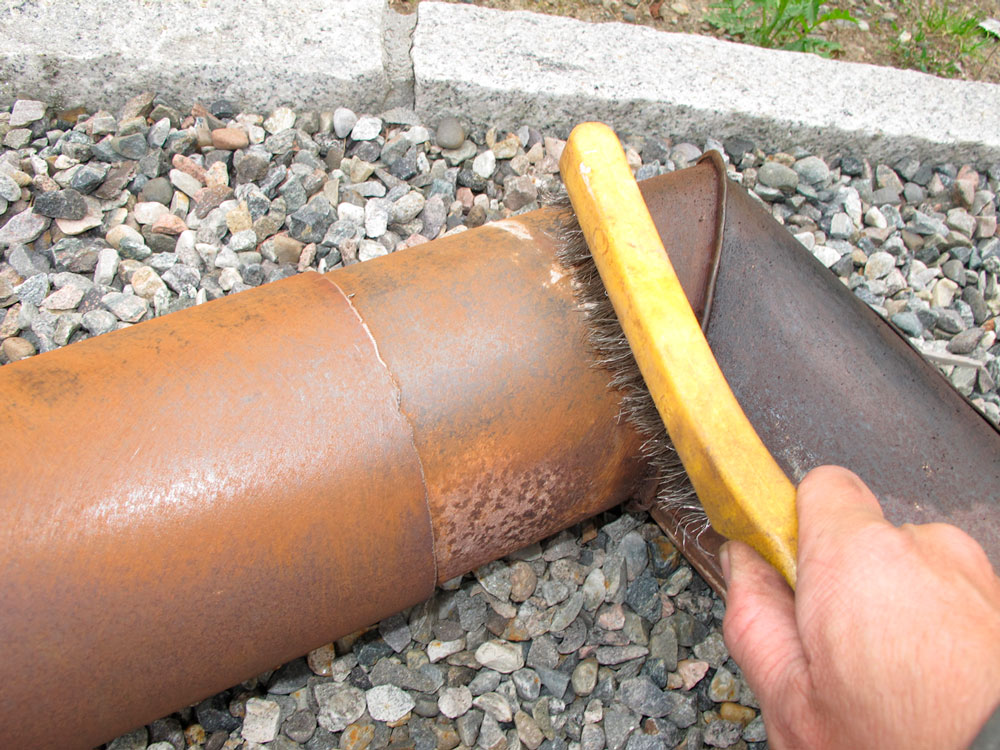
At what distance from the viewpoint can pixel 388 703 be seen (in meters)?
1.71

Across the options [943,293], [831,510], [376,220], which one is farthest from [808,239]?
[831,510]

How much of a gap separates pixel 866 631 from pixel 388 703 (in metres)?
1.09

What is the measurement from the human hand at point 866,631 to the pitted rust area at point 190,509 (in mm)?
613

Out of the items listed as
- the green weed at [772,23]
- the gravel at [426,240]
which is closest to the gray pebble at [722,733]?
the gravel at [426,240]

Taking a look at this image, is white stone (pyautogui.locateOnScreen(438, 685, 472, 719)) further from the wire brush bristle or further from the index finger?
the index finger

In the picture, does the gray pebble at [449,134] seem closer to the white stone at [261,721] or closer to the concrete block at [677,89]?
the concrete block at [677,89]

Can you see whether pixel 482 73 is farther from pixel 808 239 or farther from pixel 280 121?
pixel 808 239

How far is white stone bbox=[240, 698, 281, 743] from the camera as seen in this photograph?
1646mm

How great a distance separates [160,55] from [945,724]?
2556 mm

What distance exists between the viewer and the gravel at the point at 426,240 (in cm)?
171

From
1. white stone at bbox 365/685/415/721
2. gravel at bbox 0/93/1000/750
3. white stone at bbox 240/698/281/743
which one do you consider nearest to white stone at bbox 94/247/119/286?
gravel at bbox 0/93/1000/750

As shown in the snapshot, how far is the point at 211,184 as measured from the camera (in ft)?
7.71

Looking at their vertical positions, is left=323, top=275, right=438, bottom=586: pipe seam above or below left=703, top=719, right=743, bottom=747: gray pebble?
above

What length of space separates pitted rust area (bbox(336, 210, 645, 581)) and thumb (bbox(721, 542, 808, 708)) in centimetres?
39
